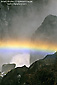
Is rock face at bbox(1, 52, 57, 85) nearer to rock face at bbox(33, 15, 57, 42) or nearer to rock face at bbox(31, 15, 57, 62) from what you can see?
rock face at bbox(31, 15, 57, 62)

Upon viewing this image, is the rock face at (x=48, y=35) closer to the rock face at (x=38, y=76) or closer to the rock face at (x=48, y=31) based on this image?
the rock face at (x=48, y=31)

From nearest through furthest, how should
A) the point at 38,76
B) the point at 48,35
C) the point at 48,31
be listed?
the point at 38,76, the point at 48,35, the point at 48,31

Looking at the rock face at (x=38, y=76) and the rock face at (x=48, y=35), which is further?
the rock face at (x=48, y=35)

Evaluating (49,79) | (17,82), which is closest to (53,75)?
(49,79)

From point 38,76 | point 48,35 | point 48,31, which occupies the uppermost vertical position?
point 38,76

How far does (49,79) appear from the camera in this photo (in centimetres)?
1702

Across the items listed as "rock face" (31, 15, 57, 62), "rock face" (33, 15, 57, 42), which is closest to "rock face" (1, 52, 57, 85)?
"rock face" (31, 15, 57, 62)

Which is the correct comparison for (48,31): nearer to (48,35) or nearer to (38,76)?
(48,35)

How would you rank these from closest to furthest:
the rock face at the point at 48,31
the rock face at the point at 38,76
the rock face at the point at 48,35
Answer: the rock face at the point at 38,76
the rock face at the point at 48,35
the rock face at the point at 48,31

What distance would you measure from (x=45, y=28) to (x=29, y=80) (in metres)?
52.1

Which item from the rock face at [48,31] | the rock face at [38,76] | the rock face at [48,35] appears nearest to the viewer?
the rock face at [38,76]

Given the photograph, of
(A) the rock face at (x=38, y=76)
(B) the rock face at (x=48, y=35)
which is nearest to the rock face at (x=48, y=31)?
(B) the rock face at (x=48, y=35)

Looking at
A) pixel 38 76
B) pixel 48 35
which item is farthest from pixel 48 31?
pixel 38 76

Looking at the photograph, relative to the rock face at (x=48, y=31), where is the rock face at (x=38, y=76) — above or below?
above
